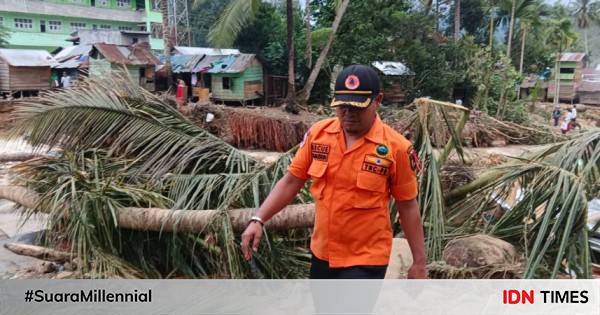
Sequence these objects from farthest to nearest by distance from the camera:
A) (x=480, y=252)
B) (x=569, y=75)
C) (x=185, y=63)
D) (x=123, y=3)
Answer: (x=569, y=75), (x=123, y=3), (x=185, y=63), (x=480, y=252)

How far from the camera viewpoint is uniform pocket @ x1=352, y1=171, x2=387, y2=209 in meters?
2.16

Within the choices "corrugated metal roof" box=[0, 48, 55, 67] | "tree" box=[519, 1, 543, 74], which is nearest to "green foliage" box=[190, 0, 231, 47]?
"corrugated metal roof" box=[0, 48, 55, 67]

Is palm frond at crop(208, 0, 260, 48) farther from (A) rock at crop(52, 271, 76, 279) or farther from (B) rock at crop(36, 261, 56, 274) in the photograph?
(A) rock at crop(52, 271, 76, 279)

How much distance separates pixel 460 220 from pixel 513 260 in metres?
0.75

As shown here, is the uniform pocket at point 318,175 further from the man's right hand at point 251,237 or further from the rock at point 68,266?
the rock at point 68,266

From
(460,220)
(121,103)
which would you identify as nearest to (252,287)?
(460,220)

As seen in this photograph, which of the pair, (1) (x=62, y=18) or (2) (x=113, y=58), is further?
(1) (x=62, y=18)

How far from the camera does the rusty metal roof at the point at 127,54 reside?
65.8ft

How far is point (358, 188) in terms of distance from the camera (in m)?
2.18

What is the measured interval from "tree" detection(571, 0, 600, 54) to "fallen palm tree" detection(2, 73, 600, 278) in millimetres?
53014

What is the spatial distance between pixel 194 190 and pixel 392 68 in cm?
1725

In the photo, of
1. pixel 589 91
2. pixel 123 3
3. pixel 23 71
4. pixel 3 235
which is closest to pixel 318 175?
pixel 3 235

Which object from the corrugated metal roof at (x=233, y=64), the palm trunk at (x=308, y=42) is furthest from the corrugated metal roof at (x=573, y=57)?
the corrugated metal roof at (x=233, y=64)

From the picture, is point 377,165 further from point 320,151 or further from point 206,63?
point 206,63
